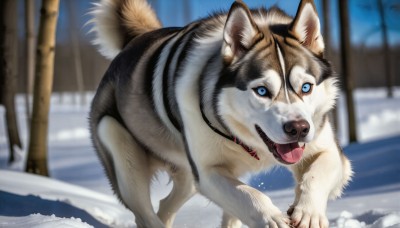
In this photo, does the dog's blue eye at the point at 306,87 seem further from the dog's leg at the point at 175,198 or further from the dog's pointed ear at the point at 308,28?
the dog's leg at the point at 175,198

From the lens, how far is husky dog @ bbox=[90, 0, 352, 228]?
9.05 ft

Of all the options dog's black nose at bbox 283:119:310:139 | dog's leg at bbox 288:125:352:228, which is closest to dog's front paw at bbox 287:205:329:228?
dog's leg at bbox 288:125:352:228

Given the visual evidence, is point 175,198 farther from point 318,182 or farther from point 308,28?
point 308,28

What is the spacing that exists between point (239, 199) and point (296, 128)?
46 centimetres

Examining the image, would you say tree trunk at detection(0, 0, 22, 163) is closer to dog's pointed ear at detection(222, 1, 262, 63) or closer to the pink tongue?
dog's pointed ear at detection(222, 1, 262, 63)

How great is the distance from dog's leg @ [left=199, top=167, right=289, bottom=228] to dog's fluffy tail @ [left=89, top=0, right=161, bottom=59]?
1.71 metres

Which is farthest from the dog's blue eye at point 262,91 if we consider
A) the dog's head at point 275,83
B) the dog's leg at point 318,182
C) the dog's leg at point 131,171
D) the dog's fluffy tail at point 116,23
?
the dog's fluffy tail at point 116,23

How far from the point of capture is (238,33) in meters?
2.98

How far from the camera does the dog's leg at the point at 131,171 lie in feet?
12.5

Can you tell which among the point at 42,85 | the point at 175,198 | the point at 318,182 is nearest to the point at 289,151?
the point at 318,182

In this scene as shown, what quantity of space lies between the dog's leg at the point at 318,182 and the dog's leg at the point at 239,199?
13 cm

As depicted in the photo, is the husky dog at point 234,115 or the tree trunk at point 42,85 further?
the tree trunk at point 42,85

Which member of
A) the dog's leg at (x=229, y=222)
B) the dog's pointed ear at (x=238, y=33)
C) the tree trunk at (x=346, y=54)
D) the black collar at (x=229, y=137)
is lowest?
the tree trunk at (x=346, y=54)

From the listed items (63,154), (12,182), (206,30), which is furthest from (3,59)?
(206,30)
